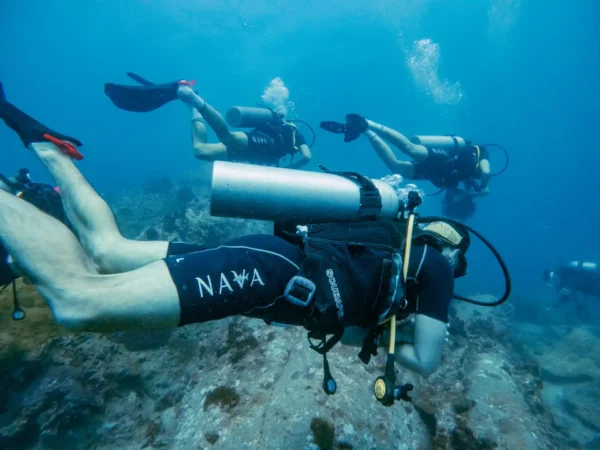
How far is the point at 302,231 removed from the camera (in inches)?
89.9

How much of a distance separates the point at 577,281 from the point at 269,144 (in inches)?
603

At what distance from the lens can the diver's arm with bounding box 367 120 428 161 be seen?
8609 mm

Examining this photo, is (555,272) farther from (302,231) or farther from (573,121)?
(573,121)

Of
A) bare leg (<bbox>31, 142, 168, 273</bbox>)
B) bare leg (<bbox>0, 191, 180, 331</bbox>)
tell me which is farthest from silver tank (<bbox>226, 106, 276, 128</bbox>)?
bare leg (<bbox>0, 191, 180, 331</bbox>)

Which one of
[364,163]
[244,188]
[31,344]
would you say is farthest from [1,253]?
[364,163]

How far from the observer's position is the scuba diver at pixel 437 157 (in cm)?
854

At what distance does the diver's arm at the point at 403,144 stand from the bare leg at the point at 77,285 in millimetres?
7916

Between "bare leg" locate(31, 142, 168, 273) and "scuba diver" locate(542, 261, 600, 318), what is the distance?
17.3m

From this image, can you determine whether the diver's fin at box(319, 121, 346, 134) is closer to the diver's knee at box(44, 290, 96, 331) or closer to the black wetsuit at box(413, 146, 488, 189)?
the black wetsuit at box(413, 146, 488, 189)

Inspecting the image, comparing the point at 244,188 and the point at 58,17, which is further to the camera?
the point at 58,17

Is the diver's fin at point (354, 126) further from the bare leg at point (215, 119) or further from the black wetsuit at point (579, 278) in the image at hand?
the black wetsuit at point (579, 278)

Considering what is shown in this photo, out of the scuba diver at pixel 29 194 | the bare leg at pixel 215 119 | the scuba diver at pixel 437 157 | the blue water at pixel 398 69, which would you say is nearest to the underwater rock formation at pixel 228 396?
the scuba diver at pixel 29 194

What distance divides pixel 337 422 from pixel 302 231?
2477mm

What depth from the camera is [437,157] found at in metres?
8.91
